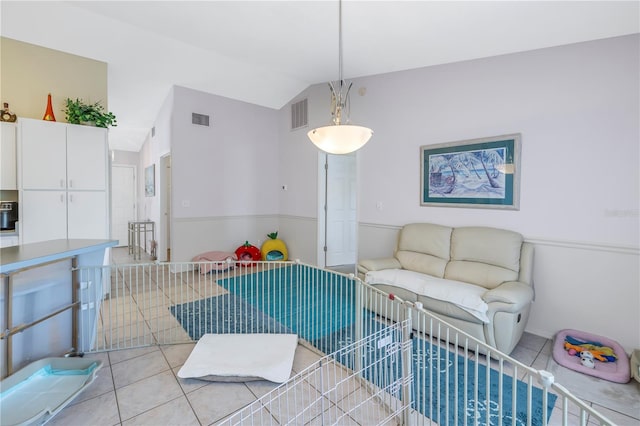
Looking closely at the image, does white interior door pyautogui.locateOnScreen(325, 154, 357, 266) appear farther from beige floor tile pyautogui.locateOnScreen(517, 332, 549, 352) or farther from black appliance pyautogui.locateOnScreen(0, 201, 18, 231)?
black appliance pyautogui.locateOnScreen(0, 201, 18, 231)

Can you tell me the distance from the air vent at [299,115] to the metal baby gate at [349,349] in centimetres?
285

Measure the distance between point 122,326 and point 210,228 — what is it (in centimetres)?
244

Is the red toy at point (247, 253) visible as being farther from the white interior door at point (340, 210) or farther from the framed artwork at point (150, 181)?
the framed artwork at point (150, 181)

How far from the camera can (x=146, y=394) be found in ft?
6.57

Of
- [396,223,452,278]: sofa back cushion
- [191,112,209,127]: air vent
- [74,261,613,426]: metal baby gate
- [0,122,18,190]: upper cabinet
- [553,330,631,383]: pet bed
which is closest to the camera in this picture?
[74,261,613,426]: metal baby gate

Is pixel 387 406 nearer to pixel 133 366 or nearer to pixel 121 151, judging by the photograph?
pixel 133 366

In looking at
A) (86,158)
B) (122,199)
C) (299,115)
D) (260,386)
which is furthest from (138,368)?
(122,199)

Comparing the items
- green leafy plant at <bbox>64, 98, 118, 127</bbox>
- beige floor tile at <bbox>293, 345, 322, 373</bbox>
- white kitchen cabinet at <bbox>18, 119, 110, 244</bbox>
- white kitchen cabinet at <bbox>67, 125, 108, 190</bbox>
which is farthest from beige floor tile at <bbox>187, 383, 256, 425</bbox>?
green leafy plant at <bbox>64, 98, 118, 127</bbox>

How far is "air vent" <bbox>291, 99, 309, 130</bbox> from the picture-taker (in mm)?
5473

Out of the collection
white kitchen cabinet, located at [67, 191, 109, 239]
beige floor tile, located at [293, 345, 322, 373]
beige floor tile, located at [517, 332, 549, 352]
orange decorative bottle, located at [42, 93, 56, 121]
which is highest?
orange decorative bottle, located at [42, 93, 56, 121]

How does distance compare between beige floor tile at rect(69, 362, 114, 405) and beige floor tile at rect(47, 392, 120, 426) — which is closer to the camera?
beige floor tile at rect(47, 392, 120, 426)

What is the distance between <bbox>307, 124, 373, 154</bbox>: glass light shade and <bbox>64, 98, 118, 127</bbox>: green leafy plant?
2910 mm

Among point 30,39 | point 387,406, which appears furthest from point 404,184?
point 30,39

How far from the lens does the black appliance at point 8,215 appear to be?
10.2 ft
